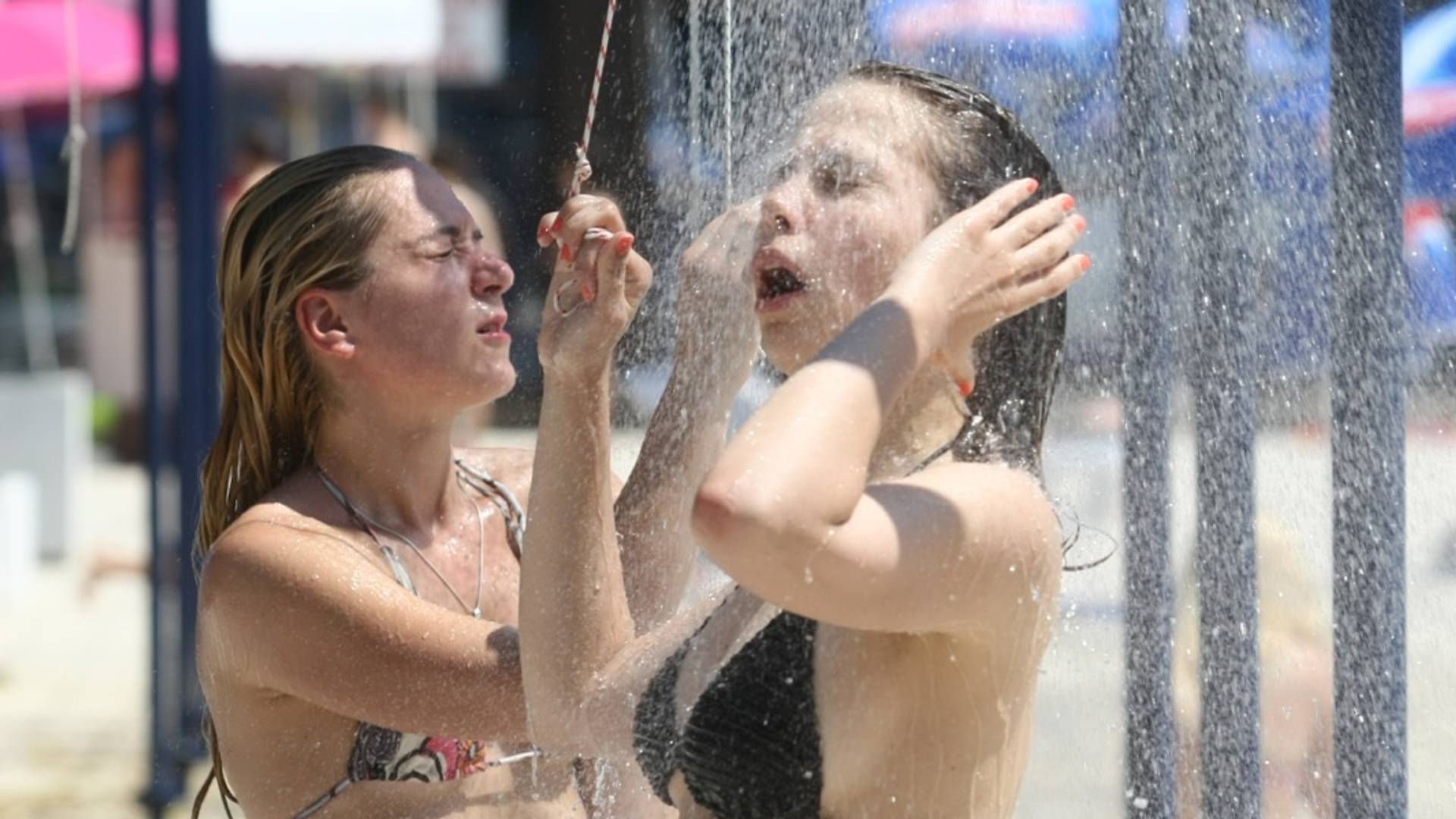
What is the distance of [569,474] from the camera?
199 cm

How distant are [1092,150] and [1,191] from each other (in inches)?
451

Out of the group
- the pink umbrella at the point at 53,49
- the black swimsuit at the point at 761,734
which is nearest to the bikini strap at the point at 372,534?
the black swimsuit at the point at 761,734

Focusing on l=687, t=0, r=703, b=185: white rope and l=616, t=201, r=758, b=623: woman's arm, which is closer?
l=616, t=201, r=758, b=623: woman's arm

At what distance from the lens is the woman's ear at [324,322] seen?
89.7 inches

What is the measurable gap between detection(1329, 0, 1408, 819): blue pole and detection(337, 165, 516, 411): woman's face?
42.5 inches

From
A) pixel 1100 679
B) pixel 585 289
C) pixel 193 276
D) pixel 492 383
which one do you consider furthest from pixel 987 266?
pixel 193 276

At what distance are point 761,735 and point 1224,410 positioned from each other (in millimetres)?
1158

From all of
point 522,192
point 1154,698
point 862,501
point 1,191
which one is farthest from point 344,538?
point 1,191

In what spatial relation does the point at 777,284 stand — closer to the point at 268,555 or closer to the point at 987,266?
the point at 987,266

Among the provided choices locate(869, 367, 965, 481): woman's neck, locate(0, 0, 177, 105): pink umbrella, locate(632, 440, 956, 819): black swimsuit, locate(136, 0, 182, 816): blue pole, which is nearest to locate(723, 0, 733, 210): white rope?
locate(869, 367, 965, 481): woman's neck

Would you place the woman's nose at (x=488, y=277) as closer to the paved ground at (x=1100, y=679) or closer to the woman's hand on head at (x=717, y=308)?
the woman's hand on head at (x=717, y=308)

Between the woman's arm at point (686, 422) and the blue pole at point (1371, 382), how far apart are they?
2.61 ft

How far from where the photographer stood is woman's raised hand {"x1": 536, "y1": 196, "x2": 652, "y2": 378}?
6.52 ft

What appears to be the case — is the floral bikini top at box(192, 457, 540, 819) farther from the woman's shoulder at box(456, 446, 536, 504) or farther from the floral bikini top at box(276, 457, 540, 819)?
the woman's shoulder at box(456, 446, 536, 504)
